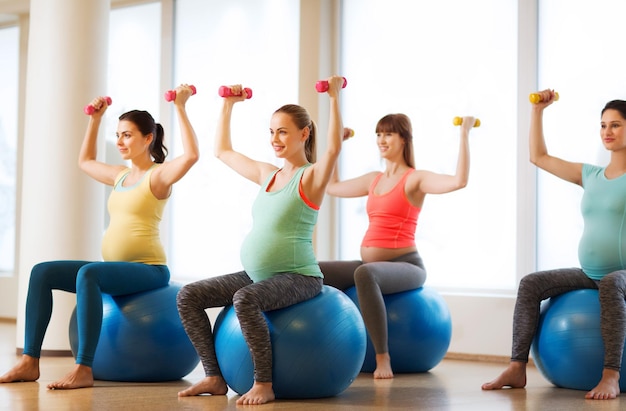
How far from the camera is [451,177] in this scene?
4.27 m

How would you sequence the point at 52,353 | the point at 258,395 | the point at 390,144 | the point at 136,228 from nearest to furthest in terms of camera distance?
the point at 258,395, the point at 136,228, the point at 390,144, the point at 52,353

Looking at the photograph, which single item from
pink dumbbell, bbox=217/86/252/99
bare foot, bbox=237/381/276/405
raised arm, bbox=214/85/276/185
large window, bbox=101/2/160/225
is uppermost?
large window, bbox=101/2/160/225

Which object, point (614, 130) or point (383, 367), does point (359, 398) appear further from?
point (614, 130)

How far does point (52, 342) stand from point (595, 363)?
307 cm

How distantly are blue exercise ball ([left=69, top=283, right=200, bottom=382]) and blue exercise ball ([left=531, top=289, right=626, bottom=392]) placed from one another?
64.1 inches

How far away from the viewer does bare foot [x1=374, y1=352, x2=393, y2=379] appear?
13.4 ft

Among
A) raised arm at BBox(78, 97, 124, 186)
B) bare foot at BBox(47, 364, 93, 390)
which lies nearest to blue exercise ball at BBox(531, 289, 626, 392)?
bare foot at BBox(47, 364, 93, 390)

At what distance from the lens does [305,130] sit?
358cm

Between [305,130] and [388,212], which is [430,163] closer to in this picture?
[388,212]

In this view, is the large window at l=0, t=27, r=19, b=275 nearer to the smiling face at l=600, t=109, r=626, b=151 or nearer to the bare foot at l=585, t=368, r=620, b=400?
the smiling face at l=600, t=109, r=626, b=151

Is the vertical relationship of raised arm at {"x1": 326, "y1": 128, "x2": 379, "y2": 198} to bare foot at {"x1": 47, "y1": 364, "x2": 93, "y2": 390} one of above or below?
above

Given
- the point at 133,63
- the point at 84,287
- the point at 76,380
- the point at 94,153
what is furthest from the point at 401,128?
the point at 133,63

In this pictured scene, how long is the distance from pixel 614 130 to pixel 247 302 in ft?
5.96

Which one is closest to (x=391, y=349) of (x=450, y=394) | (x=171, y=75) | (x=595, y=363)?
(x=450, y=394)
